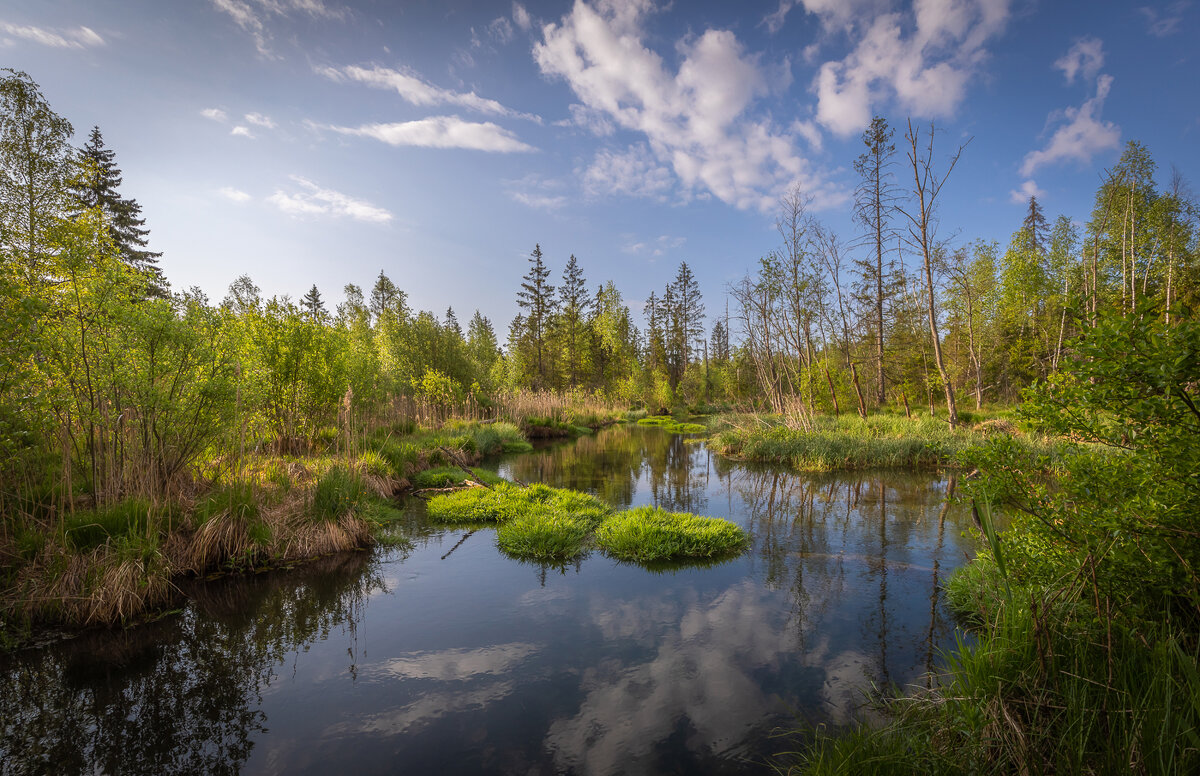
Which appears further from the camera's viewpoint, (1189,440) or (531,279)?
(531,279)

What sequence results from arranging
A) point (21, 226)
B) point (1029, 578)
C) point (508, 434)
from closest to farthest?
1. point (1029, 578)
2. point (21, 226)
3. point (508, 434)

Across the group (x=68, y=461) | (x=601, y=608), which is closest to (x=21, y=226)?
(x=68, y=461)

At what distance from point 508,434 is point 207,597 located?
1535cm

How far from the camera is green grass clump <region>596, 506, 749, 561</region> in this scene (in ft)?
24.7

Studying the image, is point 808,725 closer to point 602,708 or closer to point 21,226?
point 602,708

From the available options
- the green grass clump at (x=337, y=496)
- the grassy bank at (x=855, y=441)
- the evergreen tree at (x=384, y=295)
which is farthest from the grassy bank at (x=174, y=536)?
the evergreen tree at (x=384, y=295)

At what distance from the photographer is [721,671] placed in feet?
14.5

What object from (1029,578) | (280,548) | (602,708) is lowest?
(602,708)

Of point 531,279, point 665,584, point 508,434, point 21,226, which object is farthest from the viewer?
point 531,279

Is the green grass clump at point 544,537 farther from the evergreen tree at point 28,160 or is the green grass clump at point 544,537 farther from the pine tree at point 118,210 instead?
the pine tree at point 118,210

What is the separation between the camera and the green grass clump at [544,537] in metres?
7.71

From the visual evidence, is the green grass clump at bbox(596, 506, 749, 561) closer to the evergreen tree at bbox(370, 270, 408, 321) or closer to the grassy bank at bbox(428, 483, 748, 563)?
the grassy bank at bbox(428, 483, 748, 563)

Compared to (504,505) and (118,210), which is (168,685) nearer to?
(504,505)

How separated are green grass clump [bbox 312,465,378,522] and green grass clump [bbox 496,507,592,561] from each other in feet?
8.93
